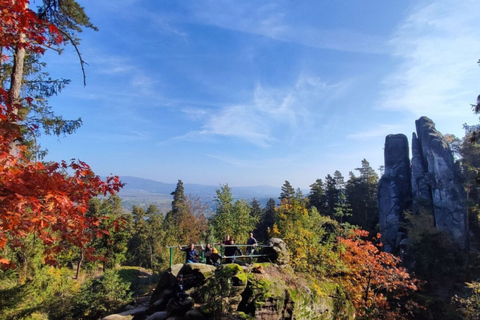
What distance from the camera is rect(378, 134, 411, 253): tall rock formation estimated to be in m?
36.5

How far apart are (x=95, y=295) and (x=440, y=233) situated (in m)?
30.7

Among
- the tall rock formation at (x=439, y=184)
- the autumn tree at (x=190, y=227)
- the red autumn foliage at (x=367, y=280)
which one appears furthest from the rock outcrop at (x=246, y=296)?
the tall rock formation at (x=439, y=184)

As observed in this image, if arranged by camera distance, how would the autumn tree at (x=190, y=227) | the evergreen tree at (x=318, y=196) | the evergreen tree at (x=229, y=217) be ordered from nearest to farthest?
the evergreen tree at (x=229, y=217) < the autumn tree at (x=190, y=227) < the evergreen tree at (x=318, y=196)

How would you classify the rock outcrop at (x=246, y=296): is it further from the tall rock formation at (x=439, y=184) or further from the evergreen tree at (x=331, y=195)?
the evergreen tree at (x=331, y=195)

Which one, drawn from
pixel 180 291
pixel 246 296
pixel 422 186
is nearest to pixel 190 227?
pixel 180 291

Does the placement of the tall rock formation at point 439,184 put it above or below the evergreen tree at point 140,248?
above

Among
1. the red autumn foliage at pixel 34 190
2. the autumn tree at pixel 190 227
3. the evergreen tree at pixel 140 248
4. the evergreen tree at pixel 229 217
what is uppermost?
the red autumn foliage at pixel 34 190

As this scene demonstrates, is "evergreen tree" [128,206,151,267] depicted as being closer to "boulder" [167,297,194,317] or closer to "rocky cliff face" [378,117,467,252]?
"boulder" [167,297,194,317]

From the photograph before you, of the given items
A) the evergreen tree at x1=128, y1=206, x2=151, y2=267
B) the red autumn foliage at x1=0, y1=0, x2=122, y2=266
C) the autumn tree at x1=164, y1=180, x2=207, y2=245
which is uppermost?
the red autumn foliage at x1=0, y1=0, x2=122, y2=266

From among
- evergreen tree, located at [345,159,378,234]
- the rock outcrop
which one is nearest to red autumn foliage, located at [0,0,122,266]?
the rock outcrop

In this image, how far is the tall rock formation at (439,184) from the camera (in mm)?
30688

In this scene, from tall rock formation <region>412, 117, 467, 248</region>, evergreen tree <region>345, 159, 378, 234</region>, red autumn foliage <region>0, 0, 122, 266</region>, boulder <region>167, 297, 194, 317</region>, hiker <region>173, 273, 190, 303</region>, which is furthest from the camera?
evergreen tree <region>345, 159, 378, 234</region>

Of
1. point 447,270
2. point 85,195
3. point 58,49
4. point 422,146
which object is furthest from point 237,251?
point 422,146

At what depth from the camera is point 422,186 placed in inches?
1401
